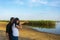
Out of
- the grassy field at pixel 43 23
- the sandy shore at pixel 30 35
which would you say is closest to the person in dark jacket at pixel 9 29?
the sandy shore at pixel 30 35

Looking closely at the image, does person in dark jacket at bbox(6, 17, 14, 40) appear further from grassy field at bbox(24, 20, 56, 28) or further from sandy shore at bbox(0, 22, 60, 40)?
grassy field at bbox(24, 20, 56, 28)

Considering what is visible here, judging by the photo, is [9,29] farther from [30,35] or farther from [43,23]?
[43,23]

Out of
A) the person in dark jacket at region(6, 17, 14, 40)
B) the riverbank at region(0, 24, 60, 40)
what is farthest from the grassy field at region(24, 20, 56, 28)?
the person in dark jacket at region(6, 17, 14, 40)

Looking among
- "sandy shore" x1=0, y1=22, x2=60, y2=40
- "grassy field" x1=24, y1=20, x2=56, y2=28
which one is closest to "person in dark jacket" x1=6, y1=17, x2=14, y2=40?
"sandy shore" x1=0, y1=22, x2=60, y2=40

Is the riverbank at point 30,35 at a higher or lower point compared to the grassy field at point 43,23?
lower

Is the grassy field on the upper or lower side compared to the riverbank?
upper

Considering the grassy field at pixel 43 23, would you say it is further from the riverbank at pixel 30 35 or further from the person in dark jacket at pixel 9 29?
the person in dark jacket at pixel 9 29

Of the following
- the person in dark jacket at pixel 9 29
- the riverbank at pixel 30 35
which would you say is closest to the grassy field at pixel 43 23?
the riverbank at pixel 30 35

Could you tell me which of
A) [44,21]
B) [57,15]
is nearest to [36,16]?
[44,21]

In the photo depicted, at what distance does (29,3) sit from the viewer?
3.07m

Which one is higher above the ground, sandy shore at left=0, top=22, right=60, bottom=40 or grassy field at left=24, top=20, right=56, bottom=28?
grassy field at left=24, top=20, right=56, bottom=28

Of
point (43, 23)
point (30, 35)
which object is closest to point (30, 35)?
point (30, 35)

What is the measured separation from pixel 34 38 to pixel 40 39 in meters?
0.10

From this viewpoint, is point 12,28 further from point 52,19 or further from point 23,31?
point 52,19
